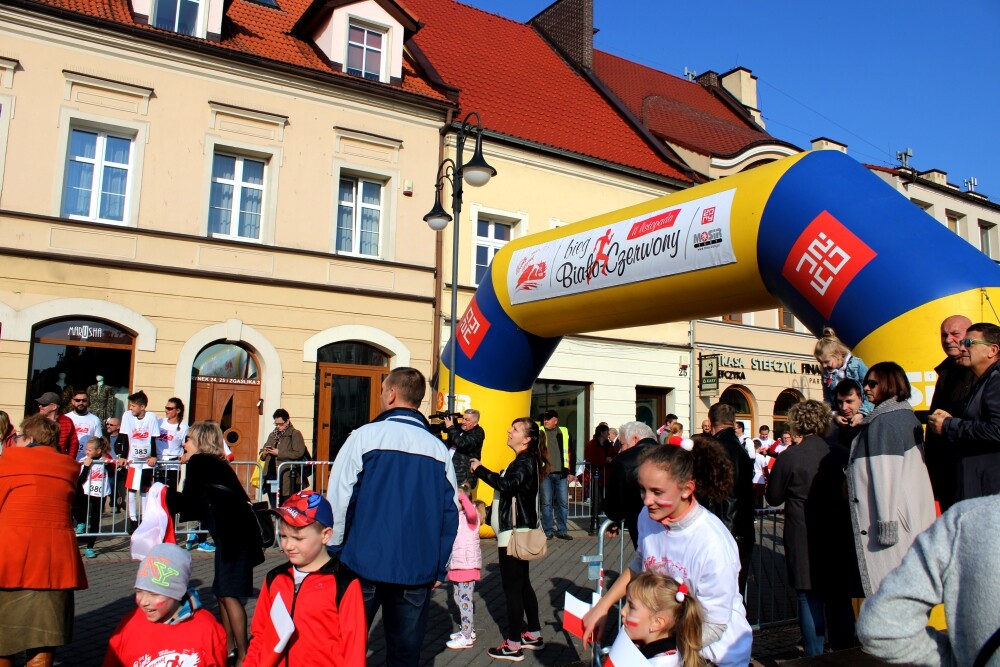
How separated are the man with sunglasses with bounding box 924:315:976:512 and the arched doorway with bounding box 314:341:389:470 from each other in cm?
1144

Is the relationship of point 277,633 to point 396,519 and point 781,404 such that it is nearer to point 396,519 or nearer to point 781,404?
point 396,519

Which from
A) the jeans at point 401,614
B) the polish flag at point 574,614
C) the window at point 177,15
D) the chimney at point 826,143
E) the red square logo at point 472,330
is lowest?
the jeans at point 401,614

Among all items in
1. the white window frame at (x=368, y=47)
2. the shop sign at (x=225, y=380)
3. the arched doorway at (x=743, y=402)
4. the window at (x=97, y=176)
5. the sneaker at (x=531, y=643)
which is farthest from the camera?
the arched doorway at (x=743, y=402)

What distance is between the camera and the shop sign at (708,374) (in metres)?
19.4

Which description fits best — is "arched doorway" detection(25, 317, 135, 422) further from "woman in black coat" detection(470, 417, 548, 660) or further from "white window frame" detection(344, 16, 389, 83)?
"woman in black coat" detection(470, 417, 548, 660)

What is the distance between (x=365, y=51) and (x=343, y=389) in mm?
6971

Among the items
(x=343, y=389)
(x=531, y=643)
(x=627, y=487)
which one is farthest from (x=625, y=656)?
(x=343, y=389)

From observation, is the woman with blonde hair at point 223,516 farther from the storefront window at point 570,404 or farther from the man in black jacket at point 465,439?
the storefront window at point 570,404

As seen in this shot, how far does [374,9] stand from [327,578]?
15.1m

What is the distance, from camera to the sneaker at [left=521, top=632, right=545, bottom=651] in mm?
5926

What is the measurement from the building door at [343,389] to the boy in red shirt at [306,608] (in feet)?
36.9

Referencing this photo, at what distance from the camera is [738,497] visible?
5.99m

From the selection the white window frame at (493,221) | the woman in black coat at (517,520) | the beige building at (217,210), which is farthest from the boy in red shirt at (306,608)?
the white window frame at (493,221)

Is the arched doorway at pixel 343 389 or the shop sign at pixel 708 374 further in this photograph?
the shop sign at pixel 708 374
